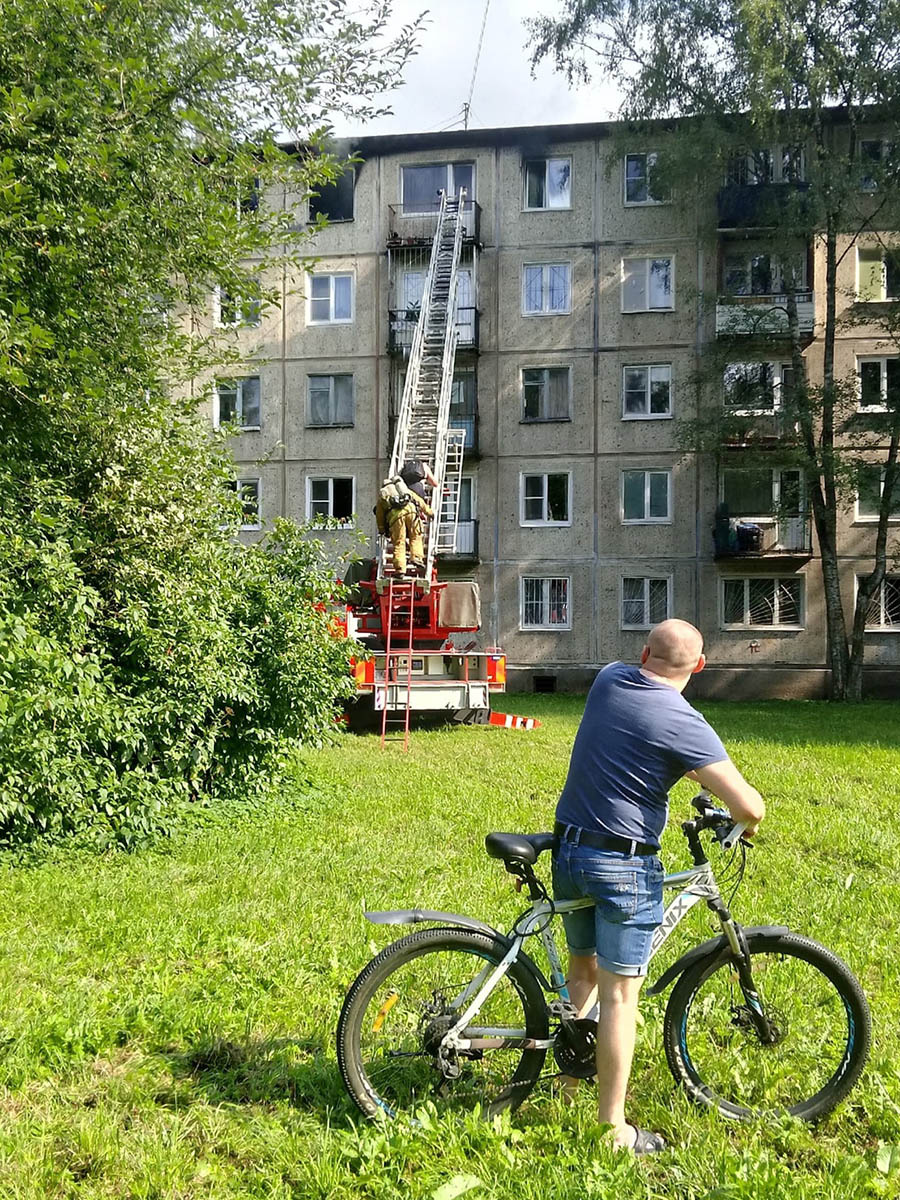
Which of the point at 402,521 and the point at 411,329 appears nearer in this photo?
the point at 402,521

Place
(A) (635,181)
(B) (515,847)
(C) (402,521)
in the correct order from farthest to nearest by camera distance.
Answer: (A) (635,181) → (C) (402,521) → (B) (515,847)

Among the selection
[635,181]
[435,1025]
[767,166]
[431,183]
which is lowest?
[435,1025]

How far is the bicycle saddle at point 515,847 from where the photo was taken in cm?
321

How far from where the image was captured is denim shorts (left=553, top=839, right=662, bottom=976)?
10.1 ft

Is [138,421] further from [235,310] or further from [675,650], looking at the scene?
[675,650]

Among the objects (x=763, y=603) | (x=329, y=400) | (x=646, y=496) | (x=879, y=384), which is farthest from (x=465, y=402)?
(x=879, y=384)

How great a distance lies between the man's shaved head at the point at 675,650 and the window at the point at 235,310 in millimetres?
6450

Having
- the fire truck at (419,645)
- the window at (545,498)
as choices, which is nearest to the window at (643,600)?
the window at (545,498)

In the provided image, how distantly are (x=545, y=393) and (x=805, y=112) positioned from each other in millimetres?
9486

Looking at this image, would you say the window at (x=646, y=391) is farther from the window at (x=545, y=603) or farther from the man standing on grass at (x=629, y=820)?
the man standing on grass at (x=629, y=820)

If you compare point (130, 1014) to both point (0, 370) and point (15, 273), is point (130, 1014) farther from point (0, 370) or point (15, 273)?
point (15, 273)

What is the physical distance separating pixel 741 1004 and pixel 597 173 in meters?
27.5

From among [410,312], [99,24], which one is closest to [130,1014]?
[99,24]

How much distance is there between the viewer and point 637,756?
3.10 metres
